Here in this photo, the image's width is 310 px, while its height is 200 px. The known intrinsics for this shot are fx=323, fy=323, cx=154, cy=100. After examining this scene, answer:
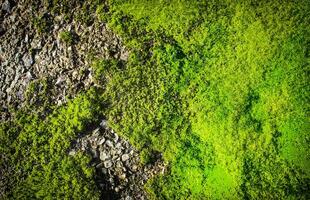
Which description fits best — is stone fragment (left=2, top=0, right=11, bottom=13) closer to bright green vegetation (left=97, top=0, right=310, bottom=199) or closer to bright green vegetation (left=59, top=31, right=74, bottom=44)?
bright green vegetation (left=59, top=31, right=74, bottom=44)

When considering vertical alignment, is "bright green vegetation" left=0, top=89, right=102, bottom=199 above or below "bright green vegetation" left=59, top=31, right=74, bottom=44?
below

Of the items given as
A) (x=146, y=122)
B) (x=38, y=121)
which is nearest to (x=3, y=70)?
(x=38, y=121)

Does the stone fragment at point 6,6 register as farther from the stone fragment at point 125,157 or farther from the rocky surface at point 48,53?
the stone fragment at point 125,157

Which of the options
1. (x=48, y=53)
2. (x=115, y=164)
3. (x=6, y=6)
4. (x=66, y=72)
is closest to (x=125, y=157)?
(x=115, y=164)

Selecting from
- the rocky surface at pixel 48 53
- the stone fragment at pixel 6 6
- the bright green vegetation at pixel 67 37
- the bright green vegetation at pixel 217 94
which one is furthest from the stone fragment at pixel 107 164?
the stone fragment at pixel 6 6

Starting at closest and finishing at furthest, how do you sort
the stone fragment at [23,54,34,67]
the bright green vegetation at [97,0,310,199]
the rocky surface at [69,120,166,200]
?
the bright green vegetation at [97,0,310,199] → the rocky surface at [69,120,166,200] → the stone fragment at [23,54,34,67]

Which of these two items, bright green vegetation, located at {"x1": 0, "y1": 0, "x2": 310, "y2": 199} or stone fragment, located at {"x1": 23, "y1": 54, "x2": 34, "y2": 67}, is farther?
stone fragment, located at {"x1": 23, "y1": 54, "x2": 34, "y2": 67}

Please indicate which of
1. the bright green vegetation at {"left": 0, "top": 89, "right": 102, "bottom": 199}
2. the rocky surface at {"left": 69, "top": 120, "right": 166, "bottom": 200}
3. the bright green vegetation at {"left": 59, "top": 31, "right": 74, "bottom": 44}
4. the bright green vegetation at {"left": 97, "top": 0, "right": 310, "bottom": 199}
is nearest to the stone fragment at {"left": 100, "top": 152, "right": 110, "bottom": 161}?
the rocky surface at {"left": 69, "top": 120, "right": 166, "bottom": 200}

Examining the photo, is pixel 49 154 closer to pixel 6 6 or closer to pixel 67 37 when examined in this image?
pixel 67 37
